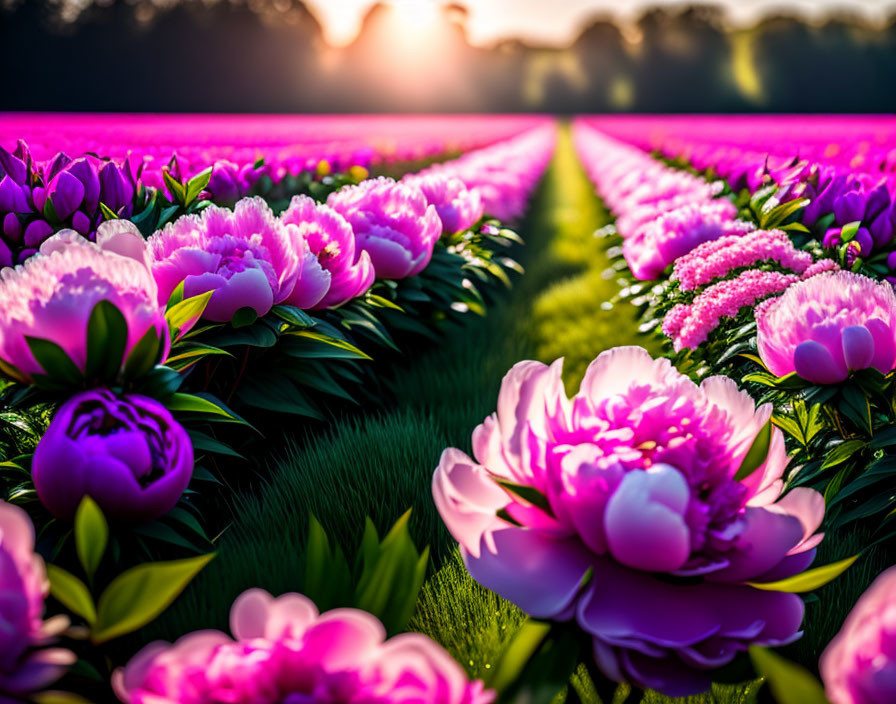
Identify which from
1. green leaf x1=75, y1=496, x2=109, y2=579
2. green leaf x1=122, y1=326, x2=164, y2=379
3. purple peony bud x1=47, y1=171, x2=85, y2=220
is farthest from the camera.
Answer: purple peony bud x1=47, y1=171, x2=85, y2=220

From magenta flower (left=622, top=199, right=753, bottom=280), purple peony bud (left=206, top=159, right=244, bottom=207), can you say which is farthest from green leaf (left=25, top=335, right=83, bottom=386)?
purple peony bud (left=206, top=159, right=244, bottom=207)

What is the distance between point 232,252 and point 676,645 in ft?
3.13

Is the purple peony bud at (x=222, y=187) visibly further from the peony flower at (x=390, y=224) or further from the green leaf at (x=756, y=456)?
the green leaf at (x=756, y=456)

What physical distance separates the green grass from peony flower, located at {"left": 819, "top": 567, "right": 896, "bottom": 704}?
407 millimetres

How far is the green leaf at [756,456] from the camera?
659 mm

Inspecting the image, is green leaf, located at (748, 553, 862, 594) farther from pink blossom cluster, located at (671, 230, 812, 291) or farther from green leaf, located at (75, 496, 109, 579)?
pink blossom cluster, located at (671, 230, 812, 291)

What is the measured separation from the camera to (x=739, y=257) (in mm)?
1645

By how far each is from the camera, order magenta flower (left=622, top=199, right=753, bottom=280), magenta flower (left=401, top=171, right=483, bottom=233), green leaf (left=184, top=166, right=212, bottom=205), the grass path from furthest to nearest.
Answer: magenta flower (left=401, top=171, right=483, bottom=233), magenta flower (left=622, top=199, right=753, bottom=280), green leaf (left=184, top=166, right=212, bottom=205), the grass path

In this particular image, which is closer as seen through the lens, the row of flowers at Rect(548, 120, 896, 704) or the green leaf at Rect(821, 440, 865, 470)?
the row of flowers at Rect(548, 120, 896, 704)

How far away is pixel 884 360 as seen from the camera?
3.16 ft

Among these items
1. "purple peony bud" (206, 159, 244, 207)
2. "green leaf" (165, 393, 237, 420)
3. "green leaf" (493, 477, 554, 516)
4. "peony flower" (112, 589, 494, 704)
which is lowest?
"peony flower" (112, 589, 494, 704)

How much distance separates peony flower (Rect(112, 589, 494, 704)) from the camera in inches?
18.1

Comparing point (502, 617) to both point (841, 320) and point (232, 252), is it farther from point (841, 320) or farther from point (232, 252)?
point (232, 252)

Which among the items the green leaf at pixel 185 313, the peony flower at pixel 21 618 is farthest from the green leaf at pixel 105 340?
the peony flower at pixel 21 618
